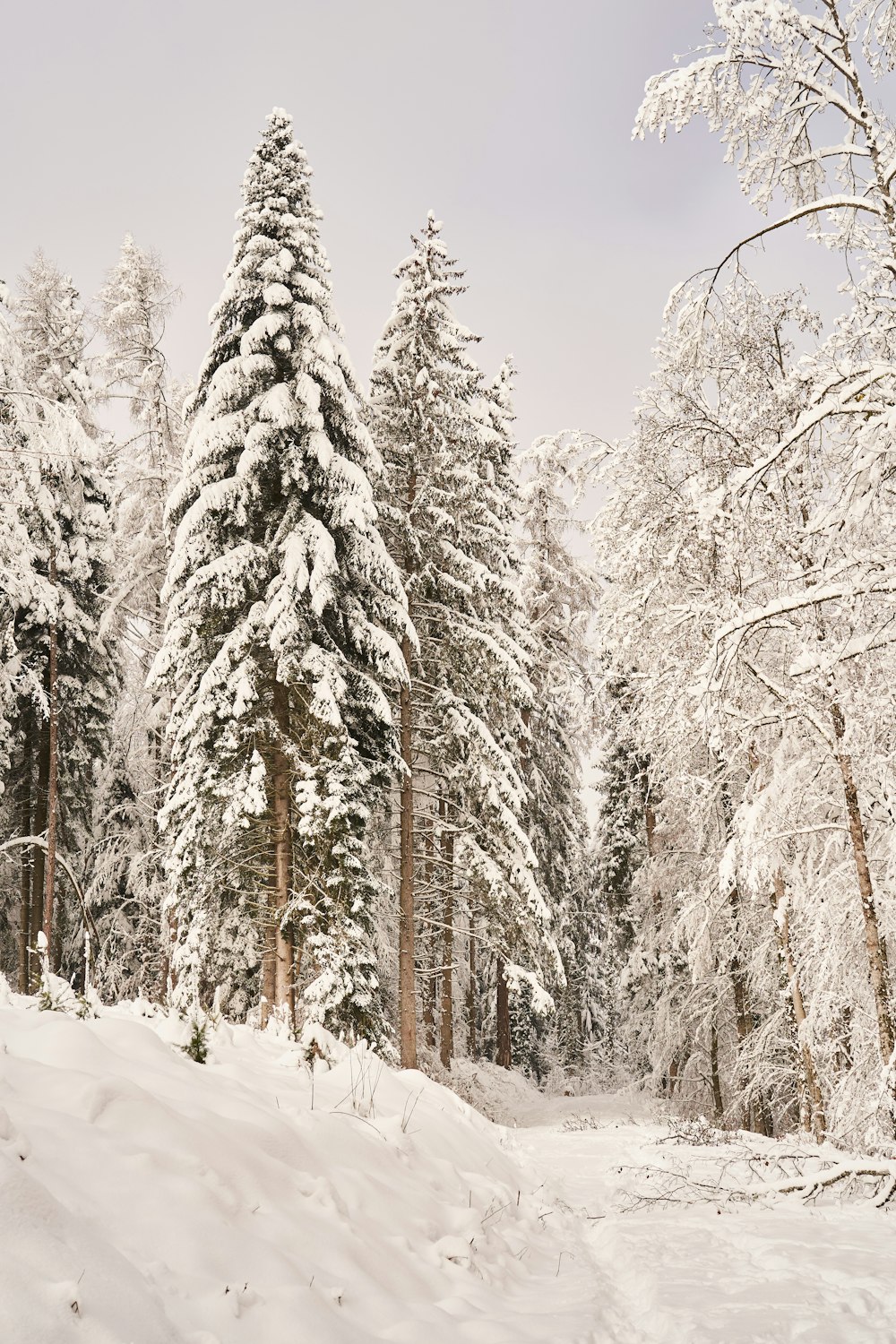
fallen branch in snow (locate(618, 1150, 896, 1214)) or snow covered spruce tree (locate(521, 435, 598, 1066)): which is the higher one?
snow covered spruce tree (locate(521, 435, 598, 1066))

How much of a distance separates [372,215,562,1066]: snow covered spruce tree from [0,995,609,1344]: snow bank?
8.55m

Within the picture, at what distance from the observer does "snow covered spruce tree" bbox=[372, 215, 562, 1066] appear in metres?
13.9

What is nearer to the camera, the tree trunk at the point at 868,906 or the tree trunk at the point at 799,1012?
the tree trunk at the point at 868,906

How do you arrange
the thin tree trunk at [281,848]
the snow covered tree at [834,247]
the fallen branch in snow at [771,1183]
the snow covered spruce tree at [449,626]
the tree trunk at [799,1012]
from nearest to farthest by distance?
the snow covered tree at [834,247]
the fallen branch in snow at [771,1183]
the tree trunk at [799,1012]
the thin tree trunk at [281,848]
the snow covered spruce tree at [449,626]

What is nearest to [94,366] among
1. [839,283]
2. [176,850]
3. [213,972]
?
[176,850]

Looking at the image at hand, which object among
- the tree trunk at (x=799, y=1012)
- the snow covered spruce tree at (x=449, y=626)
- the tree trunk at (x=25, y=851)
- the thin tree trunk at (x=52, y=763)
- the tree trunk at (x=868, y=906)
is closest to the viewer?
the tree trunk at (x=868, y=906)

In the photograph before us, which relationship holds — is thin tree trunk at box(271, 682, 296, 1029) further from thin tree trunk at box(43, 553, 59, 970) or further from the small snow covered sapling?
the small snow covered sapling

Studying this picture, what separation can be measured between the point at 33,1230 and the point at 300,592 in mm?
9543

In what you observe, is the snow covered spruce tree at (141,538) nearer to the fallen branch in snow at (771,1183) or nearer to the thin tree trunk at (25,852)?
the thin tree trunk at (25,852)

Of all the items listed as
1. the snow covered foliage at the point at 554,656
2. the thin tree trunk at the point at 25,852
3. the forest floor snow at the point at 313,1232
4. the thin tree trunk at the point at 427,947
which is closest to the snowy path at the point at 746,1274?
the forest floor snow at the point at 313,1232

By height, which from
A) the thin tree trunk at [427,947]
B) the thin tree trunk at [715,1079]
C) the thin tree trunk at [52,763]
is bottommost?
the thin tree trunk at [715,1079]

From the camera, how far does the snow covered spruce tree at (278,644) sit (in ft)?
36.3

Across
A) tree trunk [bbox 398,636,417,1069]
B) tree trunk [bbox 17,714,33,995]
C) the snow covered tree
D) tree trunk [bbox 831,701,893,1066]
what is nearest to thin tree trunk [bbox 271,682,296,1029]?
tree trunk [bbox 398,636,417,1069]

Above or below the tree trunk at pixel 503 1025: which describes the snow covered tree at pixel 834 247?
above
